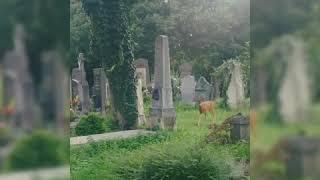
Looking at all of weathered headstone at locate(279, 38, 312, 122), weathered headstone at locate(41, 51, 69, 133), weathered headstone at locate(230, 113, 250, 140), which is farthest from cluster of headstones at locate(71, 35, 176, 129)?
weathered headstone at locate(279, 38, 312, 122)

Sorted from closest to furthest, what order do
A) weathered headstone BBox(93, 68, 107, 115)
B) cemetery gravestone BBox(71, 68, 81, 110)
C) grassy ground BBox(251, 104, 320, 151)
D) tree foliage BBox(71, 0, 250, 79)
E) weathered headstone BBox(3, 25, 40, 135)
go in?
weathered headstone BBox(3, 25, 40, 135) < grassy ground BBox(251, 104, 320, 151) < tree foliage BBox(71, 0, 250, 79) < cemetery gravestone BBox(71, 68, 81, 110) < weathered headstone BBox(93, 68, 107, 115)

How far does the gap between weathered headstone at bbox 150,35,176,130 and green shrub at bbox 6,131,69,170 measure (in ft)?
3.08

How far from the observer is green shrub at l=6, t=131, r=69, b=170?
1.98 metres

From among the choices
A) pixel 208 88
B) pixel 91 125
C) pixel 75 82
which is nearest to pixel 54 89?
pixel 75 82

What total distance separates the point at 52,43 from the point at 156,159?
1.08m

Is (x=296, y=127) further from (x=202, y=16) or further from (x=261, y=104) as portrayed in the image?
(x=202, y=16)

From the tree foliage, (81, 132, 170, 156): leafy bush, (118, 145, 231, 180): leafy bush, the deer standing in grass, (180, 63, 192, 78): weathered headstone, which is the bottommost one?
(118, 145, 231, 180): leafy bush

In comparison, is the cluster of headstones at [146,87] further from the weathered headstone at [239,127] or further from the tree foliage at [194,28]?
the weathered headstone at [239,127]

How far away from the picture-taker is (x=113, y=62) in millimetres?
3016

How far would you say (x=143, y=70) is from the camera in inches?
119

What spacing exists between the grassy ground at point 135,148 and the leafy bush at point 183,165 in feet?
0.13

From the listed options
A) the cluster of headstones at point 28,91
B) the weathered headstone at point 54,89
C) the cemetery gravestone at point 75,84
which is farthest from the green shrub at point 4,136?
the cemetery gravestone at point 75,84

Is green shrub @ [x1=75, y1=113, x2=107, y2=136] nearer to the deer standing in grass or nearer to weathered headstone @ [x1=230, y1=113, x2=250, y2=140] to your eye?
the deer standing in grass

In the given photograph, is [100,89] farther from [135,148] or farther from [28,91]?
[28,91]
